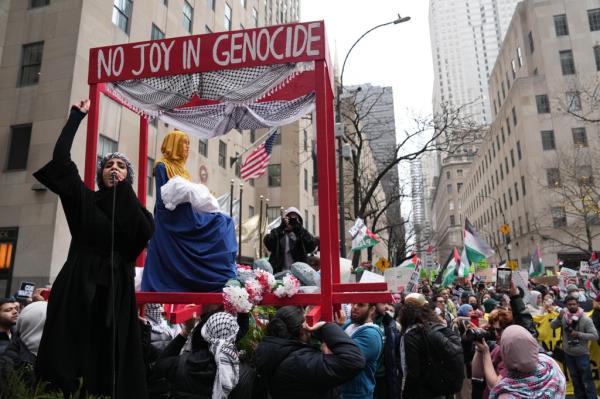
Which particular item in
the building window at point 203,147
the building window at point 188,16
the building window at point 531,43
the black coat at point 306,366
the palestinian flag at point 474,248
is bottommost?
the black coat at point 306,366

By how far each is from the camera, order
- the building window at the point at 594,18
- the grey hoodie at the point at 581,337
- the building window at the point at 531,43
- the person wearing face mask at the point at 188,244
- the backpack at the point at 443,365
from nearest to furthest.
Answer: the backpack at the point at 443,365 < the person wearing face mask at the point at 188,244 < the grey hoodie at the point at 581,337 < the building window at the point at 594,18 < the building window at the point at 531,43

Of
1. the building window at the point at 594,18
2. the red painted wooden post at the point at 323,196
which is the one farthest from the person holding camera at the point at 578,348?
the building window at the point at 594,18

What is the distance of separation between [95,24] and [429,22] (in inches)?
6563

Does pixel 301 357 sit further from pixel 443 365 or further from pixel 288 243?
pixel 288 243

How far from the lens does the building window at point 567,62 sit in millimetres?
43000

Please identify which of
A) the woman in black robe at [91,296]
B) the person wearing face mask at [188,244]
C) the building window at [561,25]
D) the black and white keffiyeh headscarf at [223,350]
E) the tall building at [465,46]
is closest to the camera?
the woman in black robe at [91,296]

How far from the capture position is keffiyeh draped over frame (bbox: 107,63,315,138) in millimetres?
5281

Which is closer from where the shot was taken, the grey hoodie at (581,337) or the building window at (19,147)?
the grey hoodie at (581,337)

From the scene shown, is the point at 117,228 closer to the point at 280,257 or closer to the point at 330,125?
the point at 330,125

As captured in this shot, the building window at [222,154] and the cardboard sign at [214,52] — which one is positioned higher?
the building window at [222,154]

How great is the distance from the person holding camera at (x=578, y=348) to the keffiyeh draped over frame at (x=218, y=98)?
20.8 feet

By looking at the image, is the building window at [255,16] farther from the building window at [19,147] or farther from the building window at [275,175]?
the building window at [19,147]

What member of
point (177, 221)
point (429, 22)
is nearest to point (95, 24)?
point (177, 221)

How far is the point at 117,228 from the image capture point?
122 inches
